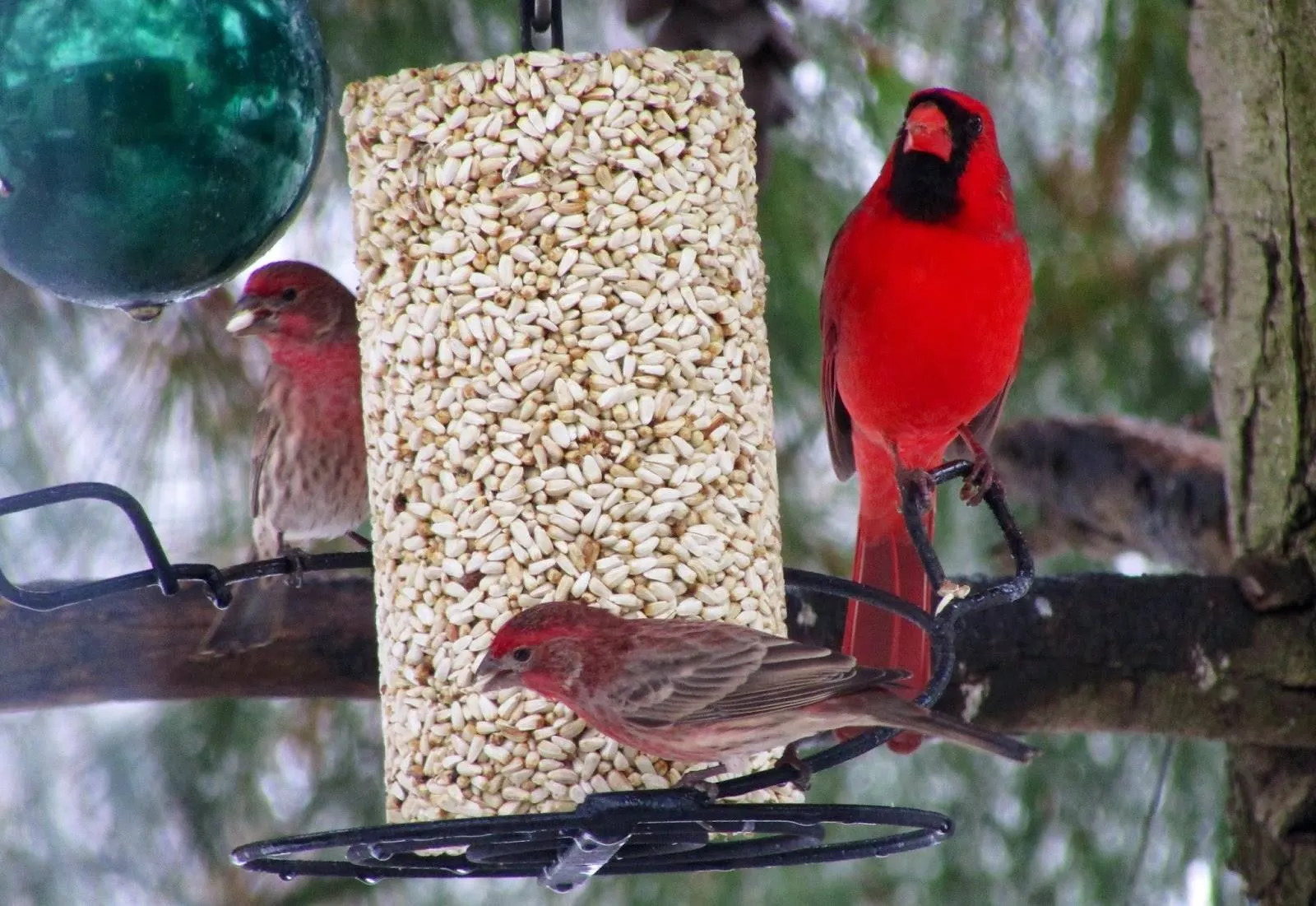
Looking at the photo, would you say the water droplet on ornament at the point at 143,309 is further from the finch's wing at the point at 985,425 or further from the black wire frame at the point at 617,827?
the finch's wing at the point at 985,425

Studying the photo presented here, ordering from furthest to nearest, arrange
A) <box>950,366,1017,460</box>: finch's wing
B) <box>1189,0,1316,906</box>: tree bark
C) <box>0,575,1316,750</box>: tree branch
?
<box>950,366,1017,460</box>: finch's wing → <box>1189,0,1316,906</box>: tree bark → <box>0,575,1316,750</box>: tree branch

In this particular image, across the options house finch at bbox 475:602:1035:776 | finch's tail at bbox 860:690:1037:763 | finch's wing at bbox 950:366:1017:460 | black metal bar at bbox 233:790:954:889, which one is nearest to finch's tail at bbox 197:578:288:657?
black metal bar at bbox 233:790:954:889

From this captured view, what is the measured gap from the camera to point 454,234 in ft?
9.39

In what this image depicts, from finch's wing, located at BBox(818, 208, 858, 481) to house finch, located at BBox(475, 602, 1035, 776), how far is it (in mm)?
1409

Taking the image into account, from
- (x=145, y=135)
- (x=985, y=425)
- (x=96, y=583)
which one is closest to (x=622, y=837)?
(x=96, y=583)

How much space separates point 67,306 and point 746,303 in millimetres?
2277

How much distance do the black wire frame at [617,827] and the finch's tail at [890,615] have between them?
0.28 metres

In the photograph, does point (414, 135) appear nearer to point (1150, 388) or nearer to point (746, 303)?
point (746, 303)

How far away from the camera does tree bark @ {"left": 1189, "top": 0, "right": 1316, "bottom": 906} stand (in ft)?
12.8

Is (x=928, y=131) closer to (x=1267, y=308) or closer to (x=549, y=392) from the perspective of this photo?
(x=1267, y=308)

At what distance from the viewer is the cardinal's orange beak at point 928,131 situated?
3.70 m

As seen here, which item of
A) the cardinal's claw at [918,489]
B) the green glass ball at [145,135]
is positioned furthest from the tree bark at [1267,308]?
the green glass ball at [145,135]

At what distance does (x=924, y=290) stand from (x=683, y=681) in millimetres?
1508

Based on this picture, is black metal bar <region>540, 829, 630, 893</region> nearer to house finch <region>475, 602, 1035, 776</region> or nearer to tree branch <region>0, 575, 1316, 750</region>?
house finch <region>475, 602, 1035, 776</region>
